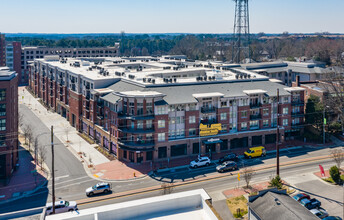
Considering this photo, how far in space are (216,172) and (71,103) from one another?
4553cm

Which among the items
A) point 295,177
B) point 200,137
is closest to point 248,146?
point 200,137

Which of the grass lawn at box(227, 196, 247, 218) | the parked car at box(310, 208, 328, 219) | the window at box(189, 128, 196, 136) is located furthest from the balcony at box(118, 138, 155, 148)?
the parked car at box(310, 208, 328, 219)

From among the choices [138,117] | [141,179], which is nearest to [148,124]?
[138,117]

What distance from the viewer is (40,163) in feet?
201

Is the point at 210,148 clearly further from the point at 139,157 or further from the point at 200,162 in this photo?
the point at 139,157

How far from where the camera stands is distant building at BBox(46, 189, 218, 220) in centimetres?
2594

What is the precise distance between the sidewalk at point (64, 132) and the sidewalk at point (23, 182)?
342 inches

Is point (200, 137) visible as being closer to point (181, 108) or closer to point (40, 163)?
point (181, 108)

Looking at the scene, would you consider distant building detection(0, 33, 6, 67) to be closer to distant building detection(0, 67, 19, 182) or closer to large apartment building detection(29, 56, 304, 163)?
large apartment building detection(29, 56, 304, 163)

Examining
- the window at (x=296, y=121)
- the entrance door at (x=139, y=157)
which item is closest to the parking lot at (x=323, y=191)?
the window at (x=296, y=121)

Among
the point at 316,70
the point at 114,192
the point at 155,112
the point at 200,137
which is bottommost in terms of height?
the point at 114,192

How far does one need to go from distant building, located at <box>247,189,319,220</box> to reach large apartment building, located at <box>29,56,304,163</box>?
1963 centimetres

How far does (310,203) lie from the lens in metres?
44.3

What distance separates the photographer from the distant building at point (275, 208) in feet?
108
